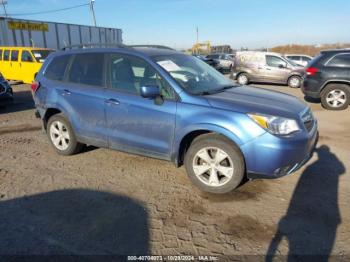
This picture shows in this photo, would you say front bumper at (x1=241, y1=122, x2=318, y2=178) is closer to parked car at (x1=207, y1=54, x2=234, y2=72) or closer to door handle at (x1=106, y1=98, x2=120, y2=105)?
door handle at (x1=106, y1=98, x2=120, y2=105)

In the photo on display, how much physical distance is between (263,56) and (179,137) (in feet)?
42.1

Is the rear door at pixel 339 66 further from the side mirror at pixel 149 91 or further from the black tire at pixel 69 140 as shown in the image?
the black tire at pixel 69 140

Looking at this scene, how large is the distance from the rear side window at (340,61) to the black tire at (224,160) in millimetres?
7026

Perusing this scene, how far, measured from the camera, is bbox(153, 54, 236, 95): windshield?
4245mm

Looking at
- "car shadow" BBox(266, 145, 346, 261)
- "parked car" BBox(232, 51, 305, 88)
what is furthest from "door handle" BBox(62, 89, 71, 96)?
"parked car" BBox(232, 51, 305, 88)

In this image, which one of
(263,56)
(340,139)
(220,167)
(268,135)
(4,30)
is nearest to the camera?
(268,135)

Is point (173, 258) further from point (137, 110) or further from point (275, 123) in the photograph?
point (137, 110)

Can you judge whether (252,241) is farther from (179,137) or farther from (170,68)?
Result: (170,68)

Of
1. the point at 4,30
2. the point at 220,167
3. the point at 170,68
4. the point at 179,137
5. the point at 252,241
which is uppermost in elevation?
the point at 4,30

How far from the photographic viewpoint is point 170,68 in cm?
433

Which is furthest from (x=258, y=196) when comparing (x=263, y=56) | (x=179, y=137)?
(x=263, y=56)

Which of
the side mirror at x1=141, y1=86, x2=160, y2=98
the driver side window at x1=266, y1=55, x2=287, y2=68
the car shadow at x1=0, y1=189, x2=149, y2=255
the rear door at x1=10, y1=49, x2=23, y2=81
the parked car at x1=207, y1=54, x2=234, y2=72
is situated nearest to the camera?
the car shadow at x1=0, y1=189, x2=149, y2=255

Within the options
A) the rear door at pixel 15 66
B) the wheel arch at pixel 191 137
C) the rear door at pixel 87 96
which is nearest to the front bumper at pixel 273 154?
the wheel arch at pixel 191 137

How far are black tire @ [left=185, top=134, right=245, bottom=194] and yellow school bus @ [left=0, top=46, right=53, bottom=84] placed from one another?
1298 centimetres
